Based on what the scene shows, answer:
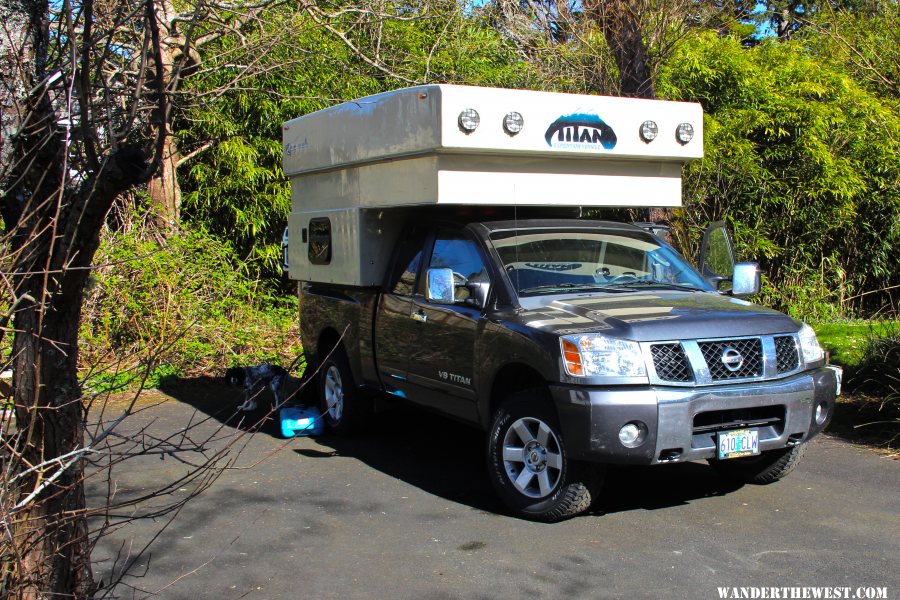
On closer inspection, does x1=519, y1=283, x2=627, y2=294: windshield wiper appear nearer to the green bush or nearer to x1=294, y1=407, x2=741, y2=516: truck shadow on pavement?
x1=294, y1=407, x2=741, y2=516: truck shadow on pavement

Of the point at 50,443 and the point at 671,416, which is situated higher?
the point at 50,443

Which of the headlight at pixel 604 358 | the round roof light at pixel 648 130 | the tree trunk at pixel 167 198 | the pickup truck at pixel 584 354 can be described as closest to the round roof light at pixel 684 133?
the round roof light at pixel 648 130

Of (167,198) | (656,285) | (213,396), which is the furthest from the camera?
A: (167,198)

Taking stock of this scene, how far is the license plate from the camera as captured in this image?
5.72 m

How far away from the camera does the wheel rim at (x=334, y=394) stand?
8.51m

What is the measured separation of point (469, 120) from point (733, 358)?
241cm

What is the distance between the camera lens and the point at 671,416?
18.2ft

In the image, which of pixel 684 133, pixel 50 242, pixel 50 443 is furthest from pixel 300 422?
pixel 50 242

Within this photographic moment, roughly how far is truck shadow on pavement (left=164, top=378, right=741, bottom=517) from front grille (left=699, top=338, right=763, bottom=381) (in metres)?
1.04

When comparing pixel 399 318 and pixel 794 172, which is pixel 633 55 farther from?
pixel 399 318

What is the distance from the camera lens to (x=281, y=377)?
9.03 metres

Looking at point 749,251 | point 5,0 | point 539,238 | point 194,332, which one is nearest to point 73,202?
point 5,0

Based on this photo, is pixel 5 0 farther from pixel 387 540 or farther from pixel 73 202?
pixel 387 540

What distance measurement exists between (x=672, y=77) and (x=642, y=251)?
7208 mm
